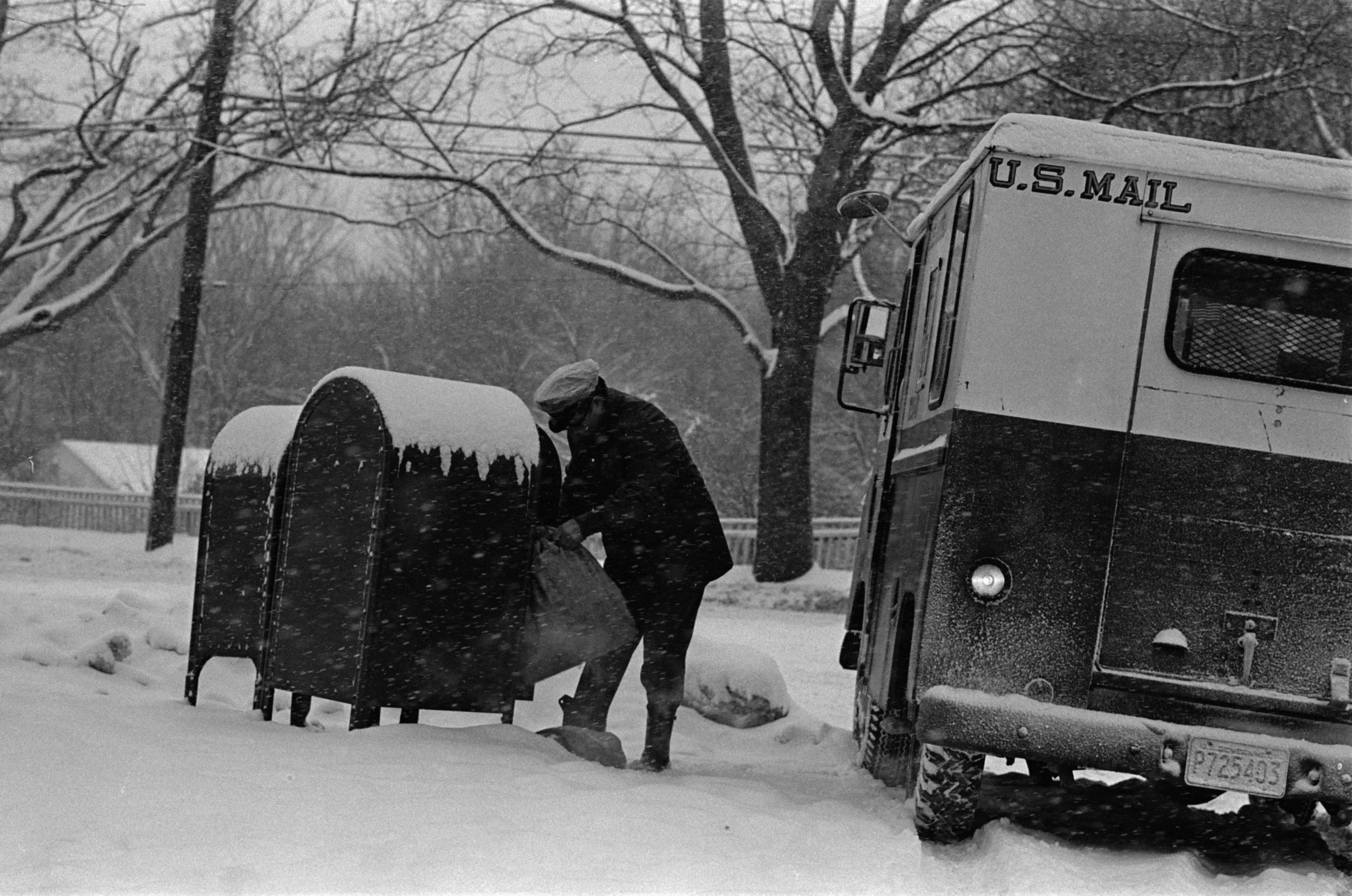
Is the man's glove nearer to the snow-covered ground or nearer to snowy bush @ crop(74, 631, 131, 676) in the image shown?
the snow-covered ground

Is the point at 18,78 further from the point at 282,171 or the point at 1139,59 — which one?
the point at 1139,59

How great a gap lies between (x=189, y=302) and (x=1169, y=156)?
1823 centimetres

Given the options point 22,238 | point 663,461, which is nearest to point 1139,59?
point 663,461

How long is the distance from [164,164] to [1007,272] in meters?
20.7

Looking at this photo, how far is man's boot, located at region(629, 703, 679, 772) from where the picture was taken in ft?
21.6

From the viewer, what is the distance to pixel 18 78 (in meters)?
21.6

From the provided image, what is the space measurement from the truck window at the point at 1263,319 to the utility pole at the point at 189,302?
17.6 meters

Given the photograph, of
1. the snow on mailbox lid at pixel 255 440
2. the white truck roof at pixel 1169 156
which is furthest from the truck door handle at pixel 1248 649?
the snow on mailbox lid at pixel 255 440

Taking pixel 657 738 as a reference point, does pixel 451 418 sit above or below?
above

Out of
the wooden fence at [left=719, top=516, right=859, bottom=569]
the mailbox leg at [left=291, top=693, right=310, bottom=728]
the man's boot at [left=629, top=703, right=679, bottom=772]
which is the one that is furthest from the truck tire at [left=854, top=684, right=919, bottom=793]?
the wooden fence at [left=719, top=516, right=859, bottom=569]

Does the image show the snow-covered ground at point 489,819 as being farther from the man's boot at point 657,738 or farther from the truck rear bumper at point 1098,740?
the truck rear bumper at point 1098,740

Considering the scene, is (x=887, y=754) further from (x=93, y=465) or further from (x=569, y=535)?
(x=93, y=465)

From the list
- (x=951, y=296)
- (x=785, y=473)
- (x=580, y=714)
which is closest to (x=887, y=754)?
(x=580, y=714)

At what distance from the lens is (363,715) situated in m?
6.01
